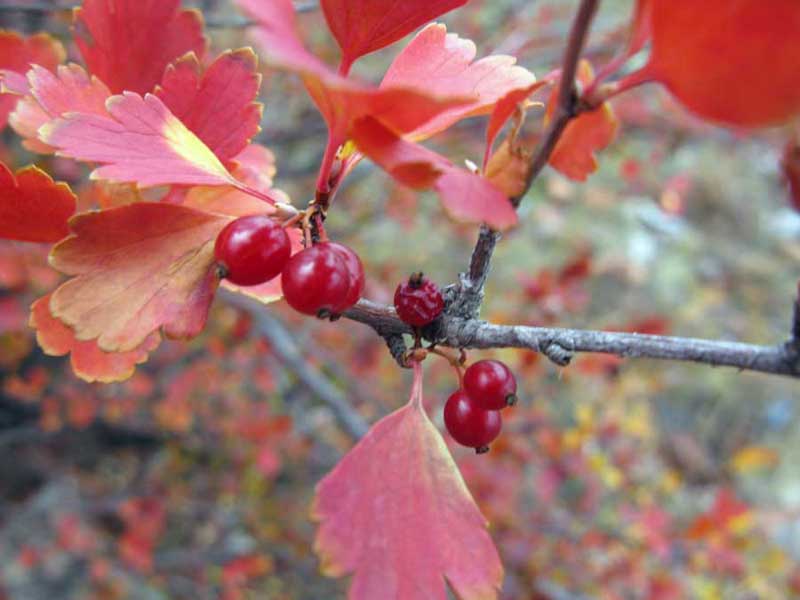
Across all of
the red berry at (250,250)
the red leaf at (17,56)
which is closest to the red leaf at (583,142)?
the red berry at (250,250)

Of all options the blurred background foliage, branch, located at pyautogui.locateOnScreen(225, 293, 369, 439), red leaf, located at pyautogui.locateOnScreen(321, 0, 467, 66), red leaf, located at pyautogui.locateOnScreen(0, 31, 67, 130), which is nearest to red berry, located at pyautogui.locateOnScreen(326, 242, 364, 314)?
red leaf, located at pyautogui.locateOnScreen(321, 0, 467, 66)

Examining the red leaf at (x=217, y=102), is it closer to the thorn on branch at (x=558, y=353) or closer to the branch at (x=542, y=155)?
the branch at (x=542, y=155)

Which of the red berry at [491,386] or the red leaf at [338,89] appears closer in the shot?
the red leaf at [338,89]

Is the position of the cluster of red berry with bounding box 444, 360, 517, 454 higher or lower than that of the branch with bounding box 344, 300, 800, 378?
lower

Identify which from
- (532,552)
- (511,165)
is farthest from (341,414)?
(532,552)

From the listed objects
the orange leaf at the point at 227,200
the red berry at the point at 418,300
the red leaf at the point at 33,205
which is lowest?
the red berry at the point at 418,300

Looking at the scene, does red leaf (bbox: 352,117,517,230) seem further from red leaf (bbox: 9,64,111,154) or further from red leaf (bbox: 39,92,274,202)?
red leaf (bbox: 9,64,111,154)
